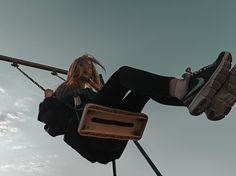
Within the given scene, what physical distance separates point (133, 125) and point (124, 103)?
0.28m

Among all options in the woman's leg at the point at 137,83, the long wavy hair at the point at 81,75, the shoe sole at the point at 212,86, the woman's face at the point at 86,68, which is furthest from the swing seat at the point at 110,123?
the shoe sole at the point at 212,86

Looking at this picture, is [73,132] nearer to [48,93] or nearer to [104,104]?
[104,104]

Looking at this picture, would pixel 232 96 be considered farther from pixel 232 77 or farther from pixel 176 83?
pixel 176 83

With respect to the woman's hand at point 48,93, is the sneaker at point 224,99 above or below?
above

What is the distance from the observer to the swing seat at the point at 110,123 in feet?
12.9

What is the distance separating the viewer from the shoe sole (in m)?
3.15

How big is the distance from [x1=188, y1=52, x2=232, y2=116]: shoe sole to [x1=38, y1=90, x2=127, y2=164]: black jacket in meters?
1.41

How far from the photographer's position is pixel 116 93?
3963 mm

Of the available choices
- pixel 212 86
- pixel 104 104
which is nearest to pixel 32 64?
pixel 104 104

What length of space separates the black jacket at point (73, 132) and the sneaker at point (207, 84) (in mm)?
1342

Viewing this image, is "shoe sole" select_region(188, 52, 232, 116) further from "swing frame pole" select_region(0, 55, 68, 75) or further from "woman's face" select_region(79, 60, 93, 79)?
"swing frame pole" select_region(0, 55, 68, 75)

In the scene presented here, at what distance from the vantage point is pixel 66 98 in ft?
14.7

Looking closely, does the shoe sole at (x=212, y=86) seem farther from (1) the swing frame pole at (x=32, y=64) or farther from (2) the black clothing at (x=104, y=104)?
(1) the swing frame pole at (x=32, y=64)

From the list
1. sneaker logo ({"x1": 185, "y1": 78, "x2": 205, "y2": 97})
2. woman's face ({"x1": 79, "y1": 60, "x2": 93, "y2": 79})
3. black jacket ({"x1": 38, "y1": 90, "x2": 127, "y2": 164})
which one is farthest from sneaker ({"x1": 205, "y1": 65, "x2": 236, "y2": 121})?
woman's face ({"x1": 79, "y1": 60, "x2": 93, "y2": 79})
